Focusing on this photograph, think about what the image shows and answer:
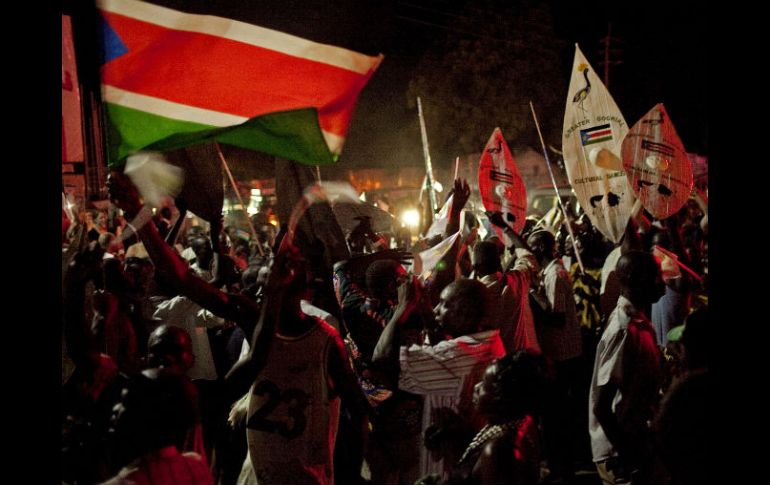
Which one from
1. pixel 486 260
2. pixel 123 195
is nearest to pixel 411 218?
pixel 486 260

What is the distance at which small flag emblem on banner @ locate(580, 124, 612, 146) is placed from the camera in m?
6.99

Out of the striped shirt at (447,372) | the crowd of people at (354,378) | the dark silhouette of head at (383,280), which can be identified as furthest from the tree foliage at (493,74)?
the striped shirt at (447,372)

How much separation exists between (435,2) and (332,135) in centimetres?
2721

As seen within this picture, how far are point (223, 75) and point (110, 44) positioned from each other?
59cm

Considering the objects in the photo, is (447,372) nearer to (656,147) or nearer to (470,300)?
(470,300)

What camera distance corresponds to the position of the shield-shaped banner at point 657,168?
6.64 metres

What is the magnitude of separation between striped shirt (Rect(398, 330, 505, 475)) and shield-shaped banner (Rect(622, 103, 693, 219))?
3.54 m

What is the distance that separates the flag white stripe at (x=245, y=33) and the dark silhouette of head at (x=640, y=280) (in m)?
1.91

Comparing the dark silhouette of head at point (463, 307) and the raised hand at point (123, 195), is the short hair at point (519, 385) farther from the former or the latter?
the raised hand at point (123, 195)

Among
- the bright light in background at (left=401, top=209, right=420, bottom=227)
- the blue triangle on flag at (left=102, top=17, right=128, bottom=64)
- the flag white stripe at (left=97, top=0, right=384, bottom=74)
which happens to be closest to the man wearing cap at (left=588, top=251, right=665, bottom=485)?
the flag white stripe at (left=97, top=0, right=384, bottom=74)

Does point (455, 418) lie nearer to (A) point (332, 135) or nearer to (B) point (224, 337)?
(A) point (332, 135)

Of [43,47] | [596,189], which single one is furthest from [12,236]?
[596,189]

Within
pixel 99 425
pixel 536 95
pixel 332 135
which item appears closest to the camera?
pixel 99 425

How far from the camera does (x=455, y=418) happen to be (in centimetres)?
355
